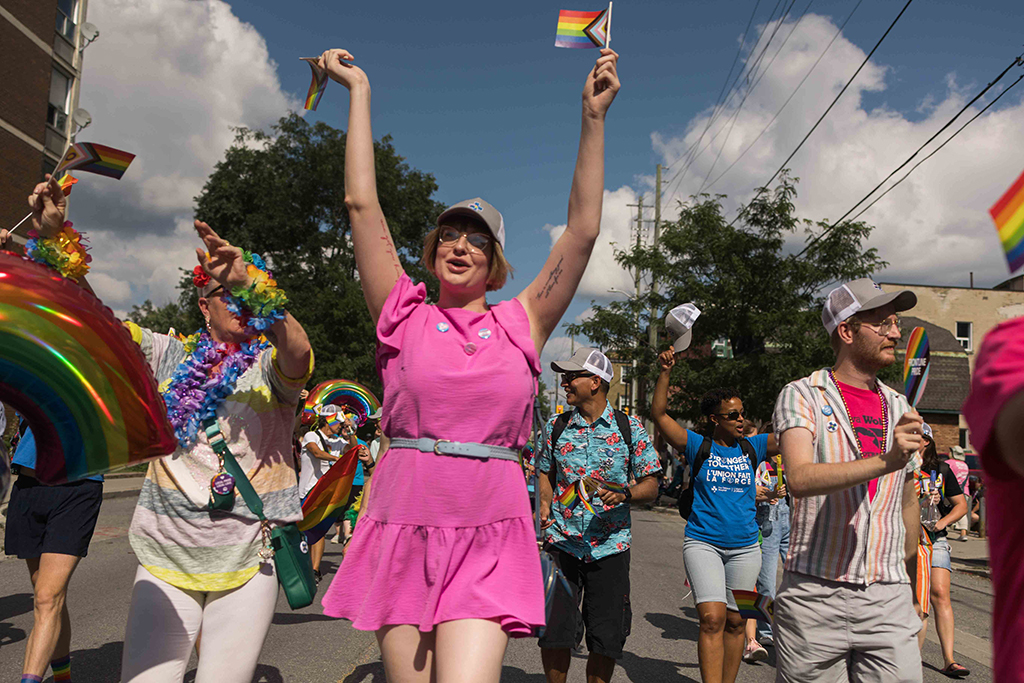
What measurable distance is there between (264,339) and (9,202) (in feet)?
88.3

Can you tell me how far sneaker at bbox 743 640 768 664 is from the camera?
665 centimetres

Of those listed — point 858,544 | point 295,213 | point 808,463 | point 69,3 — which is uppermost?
point 69,3

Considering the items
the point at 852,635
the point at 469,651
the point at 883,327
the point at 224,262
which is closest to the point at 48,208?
the point at 224,262

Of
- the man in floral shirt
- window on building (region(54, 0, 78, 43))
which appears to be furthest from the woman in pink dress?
window on building (region(54, 0, 78, 43))

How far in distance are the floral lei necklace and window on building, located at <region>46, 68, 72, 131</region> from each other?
1152 inches

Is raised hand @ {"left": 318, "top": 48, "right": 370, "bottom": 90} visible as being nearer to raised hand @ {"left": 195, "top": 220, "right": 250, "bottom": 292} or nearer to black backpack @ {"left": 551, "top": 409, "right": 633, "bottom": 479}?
raised hand @ {"left": 195, "top": 220, "right": 250, "bottom": 292}

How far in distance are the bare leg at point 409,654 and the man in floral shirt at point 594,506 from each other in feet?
6.87

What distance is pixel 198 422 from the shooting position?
2.98 m

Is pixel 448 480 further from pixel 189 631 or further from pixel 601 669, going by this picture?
pixel 601 669

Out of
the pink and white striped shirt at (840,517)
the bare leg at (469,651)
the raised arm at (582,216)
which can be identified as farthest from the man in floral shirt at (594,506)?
the bare leg at (469,651)

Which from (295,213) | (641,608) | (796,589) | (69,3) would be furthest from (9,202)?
(796,589)

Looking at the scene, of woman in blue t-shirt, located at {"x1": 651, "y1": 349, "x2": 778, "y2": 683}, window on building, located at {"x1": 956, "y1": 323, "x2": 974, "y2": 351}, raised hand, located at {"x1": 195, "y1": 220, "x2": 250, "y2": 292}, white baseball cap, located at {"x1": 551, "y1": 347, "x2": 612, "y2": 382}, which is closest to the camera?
raised hand, located at {"x1": 195, "y1": 220, "x2": 250, "y2": 292}

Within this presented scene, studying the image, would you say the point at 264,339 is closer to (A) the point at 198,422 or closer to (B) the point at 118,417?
(A) the point at 198,422

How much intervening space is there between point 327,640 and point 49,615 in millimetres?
2520
